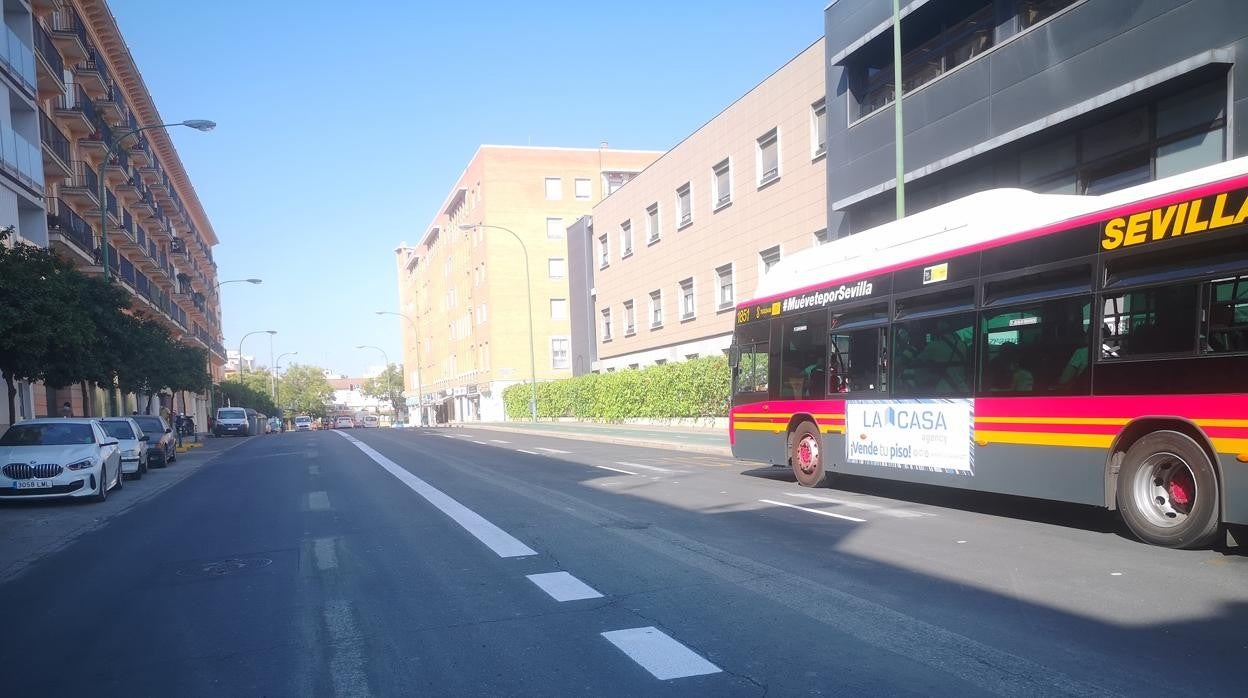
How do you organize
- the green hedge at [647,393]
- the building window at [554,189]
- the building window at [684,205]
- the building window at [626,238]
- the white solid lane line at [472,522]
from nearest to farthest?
the white solid lane line at [472,522]
the green hedge at [647,393]
the building window at [684,205]
the building window at [626,238]
the building window at [554,189]

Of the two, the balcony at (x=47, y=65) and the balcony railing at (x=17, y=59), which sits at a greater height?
the balcony at (x=47, y=65)

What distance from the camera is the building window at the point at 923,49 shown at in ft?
60.3

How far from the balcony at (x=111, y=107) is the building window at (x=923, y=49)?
111ft

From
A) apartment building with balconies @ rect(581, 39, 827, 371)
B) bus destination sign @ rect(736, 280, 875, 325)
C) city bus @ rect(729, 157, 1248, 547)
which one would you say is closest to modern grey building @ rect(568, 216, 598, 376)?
apartment building with balconies @ rect(581, 39, 827, 371)

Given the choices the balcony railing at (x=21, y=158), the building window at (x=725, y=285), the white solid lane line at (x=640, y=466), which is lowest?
the white solid lane line at (x=640, y=466)

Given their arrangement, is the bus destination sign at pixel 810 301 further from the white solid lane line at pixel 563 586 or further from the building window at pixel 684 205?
the building window at pixel 684 205

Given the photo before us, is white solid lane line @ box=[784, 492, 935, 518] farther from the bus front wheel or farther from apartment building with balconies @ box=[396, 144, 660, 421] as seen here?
apartment building with balconies @ box=[396, 144, 660, 421]

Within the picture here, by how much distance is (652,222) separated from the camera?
3912cm

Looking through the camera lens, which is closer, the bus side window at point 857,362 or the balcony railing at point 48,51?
the bus side window at point 857,362

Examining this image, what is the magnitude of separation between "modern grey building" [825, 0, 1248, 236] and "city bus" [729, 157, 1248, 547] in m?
6.06

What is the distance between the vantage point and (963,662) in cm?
461

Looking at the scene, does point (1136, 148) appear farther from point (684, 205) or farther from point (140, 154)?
point (140, 154)

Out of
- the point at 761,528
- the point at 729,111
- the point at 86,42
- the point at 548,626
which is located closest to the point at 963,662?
the point at 548,626

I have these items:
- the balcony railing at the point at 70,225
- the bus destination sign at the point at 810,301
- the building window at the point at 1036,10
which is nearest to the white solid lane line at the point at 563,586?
the bus destination sign at the point at 810,301
